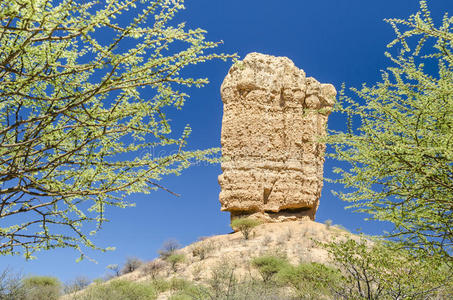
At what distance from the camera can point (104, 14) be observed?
3.21 m

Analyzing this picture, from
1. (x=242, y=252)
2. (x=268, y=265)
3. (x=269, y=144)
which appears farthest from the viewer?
(x=269, y=144)

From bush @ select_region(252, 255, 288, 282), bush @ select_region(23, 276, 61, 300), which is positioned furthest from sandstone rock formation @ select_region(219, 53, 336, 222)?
bush @ select_region(23, 276, 61, 300)

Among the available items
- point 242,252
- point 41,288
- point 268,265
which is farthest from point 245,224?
point 41,288

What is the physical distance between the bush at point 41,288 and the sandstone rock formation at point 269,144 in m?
8.81

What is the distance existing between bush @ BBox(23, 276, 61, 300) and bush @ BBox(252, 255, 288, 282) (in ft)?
22.2

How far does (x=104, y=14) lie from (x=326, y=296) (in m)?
10.0

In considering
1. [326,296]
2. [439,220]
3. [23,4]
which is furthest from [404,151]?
[326,296]

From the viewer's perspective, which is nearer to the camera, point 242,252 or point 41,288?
point 41,288

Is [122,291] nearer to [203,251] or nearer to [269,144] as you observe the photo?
[203,251]

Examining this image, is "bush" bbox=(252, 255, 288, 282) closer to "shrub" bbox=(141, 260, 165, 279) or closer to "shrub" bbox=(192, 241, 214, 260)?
"shrub" bbox=(192, 241, 214, 260)

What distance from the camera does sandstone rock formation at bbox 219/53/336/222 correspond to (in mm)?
21031

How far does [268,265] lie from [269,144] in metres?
8.97

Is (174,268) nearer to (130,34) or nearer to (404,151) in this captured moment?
(404,151)

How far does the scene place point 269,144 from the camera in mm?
21688
